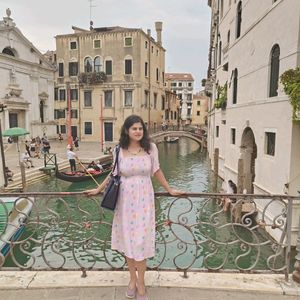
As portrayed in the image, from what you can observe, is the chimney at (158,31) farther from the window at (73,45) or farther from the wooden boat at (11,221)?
the wooden boat at (11,221)

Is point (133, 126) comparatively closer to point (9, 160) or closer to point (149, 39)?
point (9, 160)

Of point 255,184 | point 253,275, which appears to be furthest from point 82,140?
point 253,275

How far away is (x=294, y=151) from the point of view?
649cm

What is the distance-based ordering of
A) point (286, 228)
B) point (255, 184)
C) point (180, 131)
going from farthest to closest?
point (180, 131) < point (255, 184) < point (286, 228)

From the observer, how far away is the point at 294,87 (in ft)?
19.3

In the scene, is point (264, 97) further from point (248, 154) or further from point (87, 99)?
point (87, 99)

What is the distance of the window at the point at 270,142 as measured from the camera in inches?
306

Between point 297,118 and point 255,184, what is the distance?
3280 mm

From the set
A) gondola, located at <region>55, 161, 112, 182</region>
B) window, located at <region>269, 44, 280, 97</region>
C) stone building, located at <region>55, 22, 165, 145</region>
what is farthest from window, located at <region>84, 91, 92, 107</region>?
window, located at <region>269, 44, 280, 97</region>

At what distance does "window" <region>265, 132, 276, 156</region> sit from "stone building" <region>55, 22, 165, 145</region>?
20.9 meters

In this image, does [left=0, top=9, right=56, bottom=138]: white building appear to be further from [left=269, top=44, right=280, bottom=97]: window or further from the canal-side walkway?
the canal-side walkway

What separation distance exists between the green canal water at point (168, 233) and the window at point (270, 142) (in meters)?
2.09

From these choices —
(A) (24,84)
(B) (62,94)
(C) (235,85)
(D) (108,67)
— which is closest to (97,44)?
(D) (108,67)

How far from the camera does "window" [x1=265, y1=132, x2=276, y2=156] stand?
7768mm
